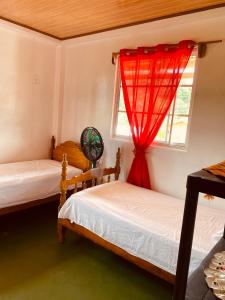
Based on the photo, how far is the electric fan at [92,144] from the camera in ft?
10.5

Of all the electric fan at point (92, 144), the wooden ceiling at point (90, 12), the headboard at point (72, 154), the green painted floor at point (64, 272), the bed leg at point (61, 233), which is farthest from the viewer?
the headboard at point (72, 154)

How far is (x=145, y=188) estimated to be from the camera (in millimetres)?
2979

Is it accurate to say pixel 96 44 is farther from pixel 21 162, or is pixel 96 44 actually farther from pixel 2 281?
pixel 2 281

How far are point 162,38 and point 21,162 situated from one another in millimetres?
2546

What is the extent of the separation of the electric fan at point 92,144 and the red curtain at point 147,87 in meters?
0.48

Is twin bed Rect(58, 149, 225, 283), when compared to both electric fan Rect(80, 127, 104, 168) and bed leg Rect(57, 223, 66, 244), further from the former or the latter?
electric fan Rect(80, 127, 104, 168)

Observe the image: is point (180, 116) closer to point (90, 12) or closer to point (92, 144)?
point (92, 144)

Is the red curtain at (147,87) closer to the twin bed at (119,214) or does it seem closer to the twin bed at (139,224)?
the twin bed at (119,214)

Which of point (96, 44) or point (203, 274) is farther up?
point (96, 44)

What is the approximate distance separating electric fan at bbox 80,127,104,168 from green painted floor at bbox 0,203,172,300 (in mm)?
1035

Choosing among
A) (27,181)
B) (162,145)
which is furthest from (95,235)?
(162,145)

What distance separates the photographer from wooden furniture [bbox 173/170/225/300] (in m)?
0.58

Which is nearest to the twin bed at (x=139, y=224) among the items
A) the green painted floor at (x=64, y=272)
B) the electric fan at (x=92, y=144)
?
the green painted floor at (x=64, y=272)

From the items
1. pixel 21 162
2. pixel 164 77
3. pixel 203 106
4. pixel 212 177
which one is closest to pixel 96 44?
pixel 164 77
